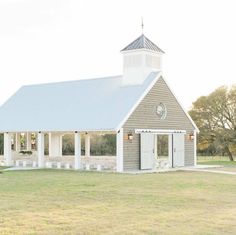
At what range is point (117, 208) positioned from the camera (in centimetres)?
1287

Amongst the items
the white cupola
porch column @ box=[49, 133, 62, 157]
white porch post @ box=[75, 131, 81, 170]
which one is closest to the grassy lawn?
white porch post @ box=[75, 131, 81, 170]

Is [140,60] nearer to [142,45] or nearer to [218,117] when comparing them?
[142,45]

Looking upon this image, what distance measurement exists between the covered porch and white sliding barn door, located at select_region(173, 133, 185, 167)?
10.9 ft

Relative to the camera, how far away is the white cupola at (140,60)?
98.5 feet

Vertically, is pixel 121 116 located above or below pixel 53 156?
above

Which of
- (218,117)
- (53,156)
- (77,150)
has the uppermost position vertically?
(218,117)

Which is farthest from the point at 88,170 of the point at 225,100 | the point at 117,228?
the point at 117,228

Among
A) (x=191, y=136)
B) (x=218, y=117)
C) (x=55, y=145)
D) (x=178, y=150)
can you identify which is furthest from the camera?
(x=218, y=117)

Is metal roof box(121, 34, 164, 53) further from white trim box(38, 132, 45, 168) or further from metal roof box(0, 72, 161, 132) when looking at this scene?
white trim box(38, 132, 45, 168)

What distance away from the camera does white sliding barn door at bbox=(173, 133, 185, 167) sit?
30688 mm

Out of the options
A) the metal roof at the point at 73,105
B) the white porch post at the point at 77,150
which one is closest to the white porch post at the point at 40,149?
the metal roof at the point at 73,105

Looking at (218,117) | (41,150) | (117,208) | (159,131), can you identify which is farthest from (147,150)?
(117,208)

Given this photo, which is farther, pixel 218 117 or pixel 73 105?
pixel 218 117

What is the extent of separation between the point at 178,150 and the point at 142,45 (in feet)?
19.3
